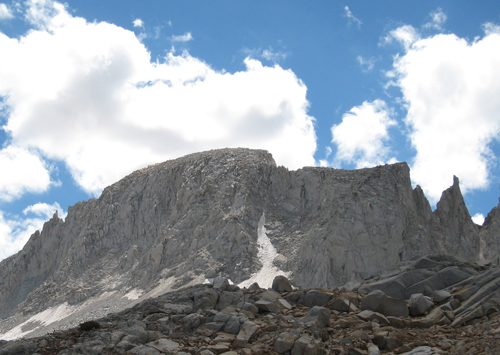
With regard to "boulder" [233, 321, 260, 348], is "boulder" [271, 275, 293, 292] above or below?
above

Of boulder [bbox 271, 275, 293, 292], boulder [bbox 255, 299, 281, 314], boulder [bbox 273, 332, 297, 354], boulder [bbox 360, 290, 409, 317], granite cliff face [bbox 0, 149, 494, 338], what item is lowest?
boulder [bbox 273, 332, 297, 354]

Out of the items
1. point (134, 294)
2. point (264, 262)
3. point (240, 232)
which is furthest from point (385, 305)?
point (134, 294)

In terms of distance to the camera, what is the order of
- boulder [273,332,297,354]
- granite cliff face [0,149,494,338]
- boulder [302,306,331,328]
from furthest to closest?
granite cliff face [0,149,494,338]
boulder [302,306,331,328]
boulder [273,332,297,354]

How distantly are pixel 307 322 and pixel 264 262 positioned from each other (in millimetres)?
49927

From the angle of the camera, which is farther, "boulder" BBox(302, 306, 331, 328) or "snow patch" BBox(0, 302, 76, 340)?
"snow patch" BBox(0, 302, 76, 340)

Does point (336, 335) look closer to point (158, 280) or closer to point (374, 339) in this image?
point (374, 339)

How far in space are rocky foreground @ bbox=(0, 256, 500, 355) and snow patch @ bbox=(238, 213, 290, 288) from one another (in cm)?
3957

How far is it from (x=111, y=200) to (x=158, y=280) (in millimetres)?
27653

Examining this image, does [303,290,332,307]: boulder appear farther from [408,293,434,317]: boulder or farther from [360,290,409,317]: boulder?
[408,293,434,317]: boulder

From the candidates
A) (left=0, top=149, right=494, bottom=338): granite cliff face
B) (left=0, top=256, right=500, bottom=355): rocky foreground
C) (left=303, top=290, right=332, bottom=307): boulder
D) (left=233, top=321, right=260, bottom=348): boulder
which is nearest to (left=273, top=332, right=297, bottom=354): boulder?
(left=0, top=256, right=500, bottom=355): rocky foreground

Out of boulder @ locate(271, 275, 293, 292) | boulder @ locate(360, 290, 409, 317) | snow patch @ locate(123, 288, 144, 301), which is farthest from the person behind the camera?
snow patch @ locate(123, 288, 144, 301)

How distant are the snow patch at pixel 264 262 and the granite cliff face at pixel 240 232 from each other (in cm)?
21

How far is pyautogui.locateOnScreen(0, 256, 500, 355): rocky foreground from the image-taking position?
16109 millimetres

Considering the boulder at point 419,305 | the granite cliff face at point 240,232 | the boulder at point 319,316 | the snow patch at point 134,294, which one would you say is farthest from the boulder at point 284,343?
the snow patch at point 134,294
